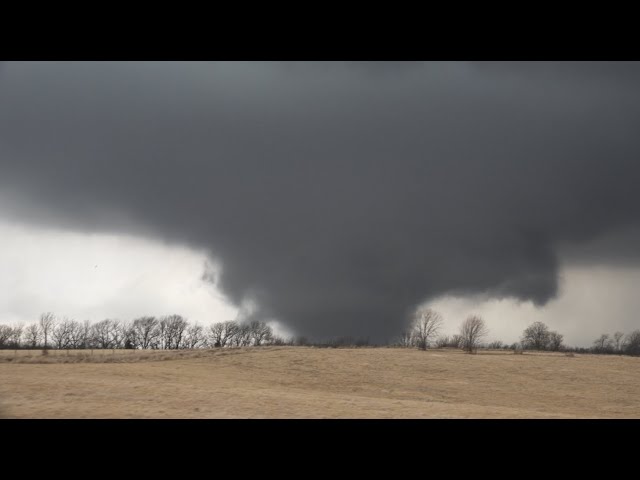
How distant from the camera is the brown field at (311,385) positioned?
18375mm

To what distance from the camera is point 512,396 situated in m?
35.6

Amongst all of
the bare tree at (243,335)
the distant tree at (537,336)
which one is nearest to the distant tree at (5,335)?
the bare tree at (243,335)

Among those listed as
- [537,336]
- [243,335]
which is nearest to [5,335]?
[243,335]

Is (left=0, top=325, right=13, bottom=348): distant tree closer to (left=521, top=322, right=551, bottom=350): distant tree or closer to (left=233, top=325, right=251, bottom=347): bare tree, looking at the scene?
(left=233, top=325, right=251, bottom=347): bare tree

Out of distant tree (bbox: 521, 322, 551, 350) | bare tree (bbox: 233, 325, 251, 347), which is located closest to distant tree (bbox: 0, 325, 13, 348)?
bare tree (bbox: 233, 325, 251, 347)

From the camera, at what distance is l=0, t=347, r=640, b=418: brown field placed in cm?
1838

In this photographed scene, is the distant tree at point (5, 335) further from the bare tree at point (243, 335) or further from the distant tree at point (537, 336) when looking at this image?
the distant tree at point (537, 336)

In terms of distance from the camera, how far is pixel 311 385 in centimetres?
3788
